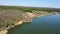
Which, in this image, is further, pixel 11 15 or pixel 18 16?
pixel 18 16

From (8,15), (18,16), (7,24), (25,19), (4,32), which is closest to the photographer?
(4,32)

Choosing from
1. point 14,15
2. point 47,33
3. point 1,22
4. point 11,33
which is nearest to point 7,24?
point 1,22

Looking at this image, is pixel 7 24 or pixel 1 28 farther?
A: pixel 7 24

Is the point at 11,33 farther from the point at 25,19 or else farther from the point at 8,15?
the point at 25,19

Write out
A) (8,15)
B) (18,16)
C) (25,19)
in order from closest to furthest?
(8,15) → (18,16) → (25,19)

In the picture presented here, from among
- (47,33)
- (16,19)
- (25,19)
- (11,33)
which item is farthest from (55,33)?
(25,19)

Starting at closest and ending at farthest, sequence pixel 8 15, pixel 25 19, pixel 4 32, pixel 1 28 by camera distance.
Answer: pixel 4 32
pixel 1 28
pixel 8 15
pixel 25 19

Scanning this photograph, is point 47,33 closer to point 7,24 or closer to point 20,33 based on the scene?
point 20,33

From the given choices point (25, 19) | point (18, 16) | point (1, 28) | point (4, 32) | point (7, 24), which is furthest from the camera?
point (25, 19)

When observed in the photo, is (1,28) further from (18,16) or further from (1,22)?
(18,16)
